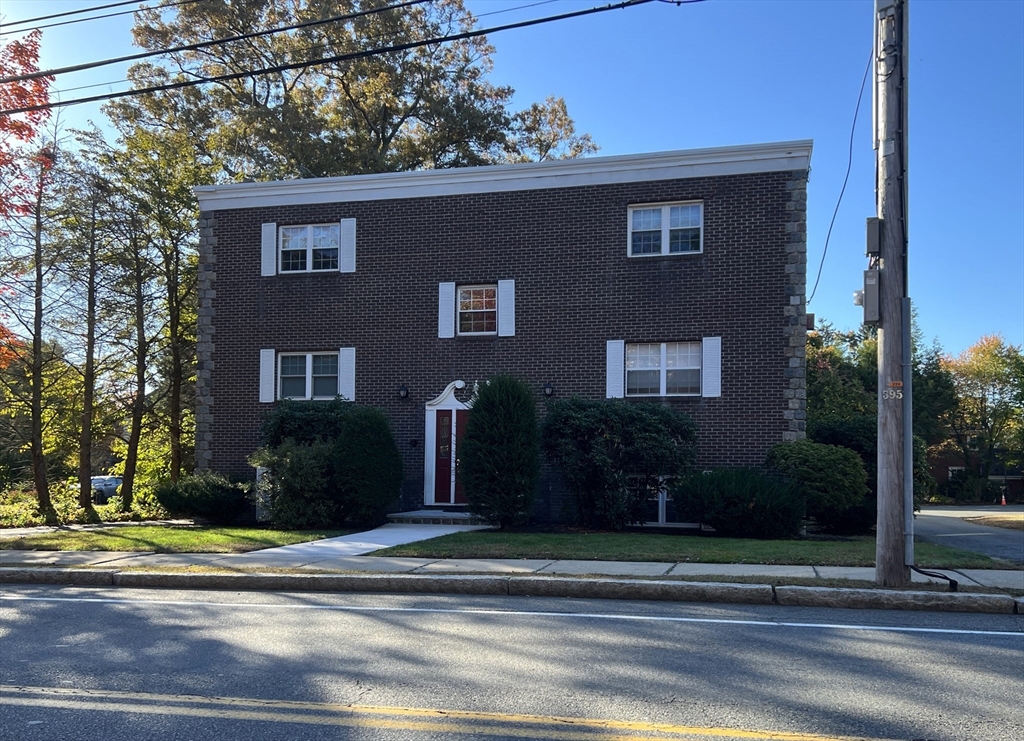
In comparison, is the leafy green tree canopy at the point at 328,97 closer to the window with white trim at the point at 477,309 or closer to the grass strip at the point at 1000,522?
the window with white trim at the point at 477,309

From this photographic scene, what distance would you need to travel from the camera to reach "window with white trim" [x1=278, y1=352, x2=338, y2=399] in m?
19.6

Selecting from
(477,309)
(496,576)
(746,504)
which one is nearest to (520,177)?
(477,309)

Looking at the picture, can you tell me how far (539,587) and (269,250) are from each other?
→ 1295cm

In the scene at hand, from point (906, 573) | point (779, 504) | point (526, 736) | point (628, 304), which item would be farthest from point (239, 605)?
point (628, 304)

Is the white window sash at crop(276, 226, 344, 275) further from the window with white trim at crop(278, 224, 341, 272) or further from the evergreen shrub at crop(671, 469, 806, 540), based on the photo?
the evergreen shrub at crop(671, 469, 806, 540)

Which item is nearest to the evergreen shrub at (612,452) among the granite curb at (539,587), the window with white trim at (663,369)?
the window with white trim at (663,369)

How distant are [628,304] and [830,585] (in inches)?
374

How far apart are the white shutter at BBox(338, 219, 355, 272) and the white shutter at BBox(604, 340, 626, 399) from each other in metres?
→ 6.04

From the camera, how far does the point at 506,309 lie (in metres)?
18.5

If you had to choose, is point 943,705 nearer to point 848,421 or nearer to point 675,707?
point 675,707

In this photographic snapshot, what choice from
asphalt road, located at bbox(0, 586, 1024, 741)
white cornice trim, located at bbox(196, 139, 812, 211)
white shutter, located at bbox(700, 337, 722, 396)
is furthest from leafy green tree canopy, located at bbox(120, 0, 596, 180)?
asphalt road, located at bbox(0, 586, 1024, 741)

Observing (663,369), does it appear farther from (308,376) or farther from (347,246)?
(308,376)

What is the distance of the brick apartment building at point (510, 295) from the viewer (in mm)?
17188

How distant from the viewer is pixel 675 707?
525cm
